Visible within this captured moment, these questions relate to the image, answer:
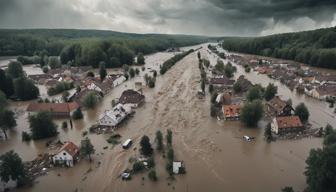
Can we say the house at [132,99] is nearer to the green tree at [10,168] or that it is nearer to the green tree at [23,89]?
the green tree at [23,89]

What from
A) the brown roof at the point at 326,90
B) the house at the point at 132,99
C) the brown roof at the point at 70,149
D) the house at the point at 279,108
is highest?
the brown roof at the point at 326,90

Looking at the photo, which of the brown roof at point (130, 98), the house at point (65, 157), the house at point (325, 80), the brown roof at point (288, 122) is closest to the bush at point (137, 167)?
the house at point (65, 157)

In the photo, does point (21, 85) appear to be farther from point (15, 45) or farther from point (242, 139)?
point (15, 45)

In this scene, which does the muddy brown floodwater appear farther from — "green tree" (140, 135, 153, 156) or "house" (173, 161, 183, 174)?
"green tree" (140, 135, 153, 156)

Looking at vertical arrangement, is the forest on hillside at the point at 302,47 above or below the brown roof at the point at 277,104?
above

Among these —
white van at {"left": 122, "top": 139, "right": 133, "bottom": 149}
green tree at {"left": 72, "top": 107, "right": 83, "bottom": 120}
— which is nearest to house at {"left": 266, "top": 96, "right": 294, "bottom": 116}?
white van at {"left": 122, "top": 139, "right": 133, "bottom": 149}

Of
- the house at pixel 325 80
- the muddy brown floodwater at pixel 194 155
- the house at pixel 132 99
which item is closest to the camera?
the muddy brown floodwater at pixel 194 155

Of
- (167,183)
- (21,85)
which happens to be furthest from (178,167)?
(21,85)
